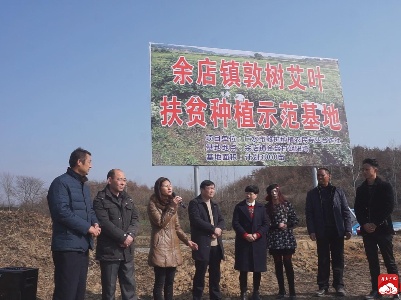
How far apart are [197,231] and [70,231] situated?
1.39 metres

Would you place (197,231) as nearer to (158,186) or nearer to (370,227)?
(158,186)

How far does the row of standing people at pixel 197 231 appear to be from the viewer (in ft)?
9.86

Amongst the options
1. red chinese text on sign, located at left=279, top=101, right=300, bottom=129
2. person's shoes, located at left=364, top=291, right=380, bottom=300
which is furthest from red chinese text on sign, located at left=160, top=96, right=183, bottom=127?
person's shoes, located at left=364, top=291, right=380, bottom=300

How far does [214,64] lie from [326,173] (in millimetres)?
4115

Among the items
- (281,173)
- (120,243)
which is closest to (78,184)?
(120,243)

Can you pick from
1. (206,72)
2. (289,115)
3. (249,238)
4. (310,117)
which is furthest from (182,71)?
(249,238)

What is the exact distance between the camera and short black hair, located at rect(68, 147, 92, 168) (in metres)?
3.16

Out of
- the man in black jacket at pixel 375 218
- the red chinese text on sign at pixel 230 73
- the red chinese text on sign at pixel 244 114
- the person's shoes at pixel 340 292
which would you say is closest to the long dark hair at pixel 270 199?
the man in black jacket at pixel 375 218

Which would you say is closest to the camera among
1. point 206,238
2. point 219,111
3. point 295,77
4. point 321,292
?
point 206,238

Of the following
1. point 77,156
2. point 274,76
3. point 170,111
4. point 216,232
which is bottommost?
point 216,232

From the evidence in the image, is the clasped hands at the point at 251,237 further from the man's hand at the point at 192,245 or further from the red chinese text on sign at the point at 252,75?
the red chinese text on sign at the point at 252,75

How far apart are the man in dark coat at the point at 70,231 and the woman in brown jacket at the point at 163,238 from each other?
2.22 feet

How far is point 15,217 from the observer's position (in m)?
7.49

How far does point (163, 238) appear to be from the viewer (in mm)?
3699
